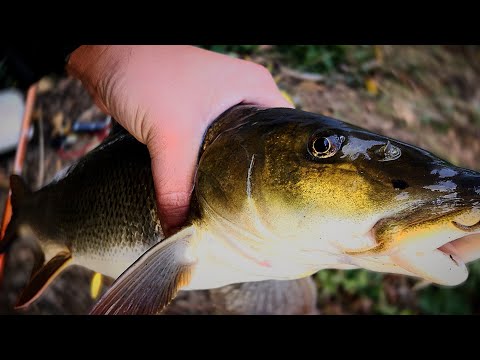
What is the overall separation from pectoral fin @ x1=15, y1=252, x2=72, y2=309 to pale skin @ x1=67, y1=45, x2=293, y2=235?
0.51m

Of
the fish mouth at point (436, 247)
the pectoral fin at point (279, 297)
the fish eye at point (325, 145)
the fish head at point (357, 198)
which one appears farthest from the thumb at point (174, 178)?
the pectoral fin at point (279, 297)

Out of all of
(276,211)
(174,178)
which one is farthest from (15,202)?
(276,211)

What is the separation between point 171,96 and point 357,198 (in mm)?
548

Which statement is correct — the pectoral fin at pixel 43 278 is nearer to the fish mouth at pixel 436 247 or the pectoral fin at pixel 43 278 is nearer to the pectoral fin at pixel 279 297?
the pectoral fin at pixel 279 297

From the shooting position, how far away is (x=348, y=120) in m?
2.14

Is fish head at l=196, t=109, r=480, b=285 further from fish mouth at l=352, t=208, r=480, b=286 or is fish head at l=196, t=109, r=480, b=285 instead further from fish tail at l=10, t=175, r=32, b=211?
fish tail at l=10, t=175, r=32, b=211

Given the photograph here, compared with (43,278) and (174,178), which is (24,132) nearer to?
(43,278)

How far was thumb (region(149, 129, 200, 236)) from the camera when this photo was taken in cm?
107

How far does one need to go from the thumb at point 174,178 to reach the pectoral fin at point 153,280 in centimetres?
6

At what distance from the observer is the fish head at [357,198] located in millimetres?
747

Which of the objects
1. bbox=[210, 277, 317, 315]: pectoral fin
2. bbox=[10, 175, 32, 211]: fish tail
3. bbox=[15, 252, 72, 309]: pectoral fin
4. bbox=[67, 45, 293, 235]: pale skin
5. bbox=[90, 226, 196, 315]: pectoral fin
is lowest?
bbox=[210, 277, 317, 315]: pectoral fin

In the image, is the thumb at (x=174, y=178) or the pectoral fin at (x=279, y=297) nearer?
the thumb at (x=174, y=178)

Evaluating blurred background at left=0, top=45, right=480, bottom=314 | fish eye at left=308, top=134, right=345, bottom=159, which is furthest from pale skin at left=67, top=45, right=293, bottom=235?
blurred background at left=0, top=45, right=480, bottom=314
